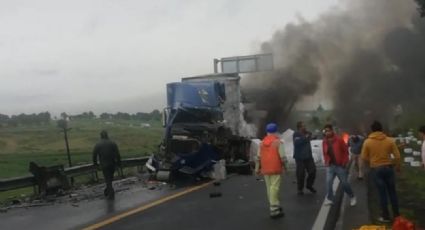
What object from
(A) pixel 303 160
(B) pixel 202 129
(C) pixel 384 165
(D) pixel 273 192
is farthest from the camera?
(B) pixel 202 129

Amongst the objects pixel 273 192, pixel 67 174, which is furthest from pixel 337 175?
pixel 67 174

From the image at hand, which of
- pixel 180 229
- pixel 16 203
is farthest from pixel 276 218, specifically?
pixel 16 203

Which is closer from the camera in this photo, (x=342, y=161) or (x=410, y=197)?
(x=342, y=161)

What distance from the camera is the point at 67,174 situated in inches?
644

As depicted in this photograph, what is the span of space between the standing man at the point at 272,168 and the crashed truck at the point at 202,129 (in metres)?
7.56

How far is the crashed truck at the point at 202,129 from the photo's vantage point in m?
17.5

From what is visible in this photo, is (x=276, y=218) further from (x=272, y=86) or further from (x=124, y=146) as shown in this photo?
(x=124, y=146)

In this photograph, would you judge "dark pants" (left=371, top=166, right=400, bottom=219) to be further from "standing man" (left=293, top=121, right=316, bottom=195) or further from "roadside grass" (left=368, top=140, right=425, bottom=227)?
"standing man" (left=293, top=121, right=316, bottom=195)

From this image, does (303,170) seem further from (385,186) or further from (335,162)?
(385,186)

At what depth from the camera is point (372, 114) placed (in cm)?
3700

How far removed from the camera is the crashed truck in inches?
690

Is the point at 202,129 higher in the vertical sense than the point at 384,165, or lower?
higher

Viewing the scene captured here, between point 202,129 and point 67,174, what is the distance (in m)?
4.51

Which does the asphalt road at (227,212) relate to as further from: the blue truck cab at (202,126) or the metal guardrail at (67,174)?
the metal guardrail at (67,174)
